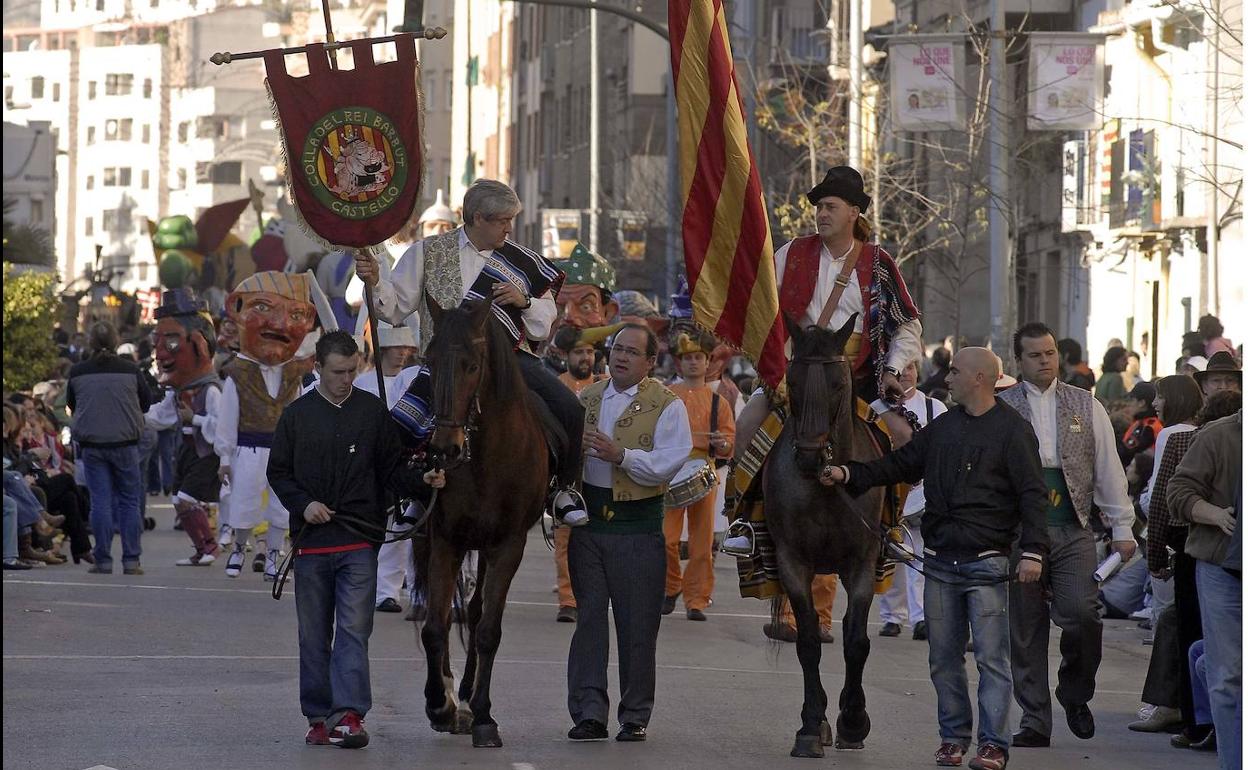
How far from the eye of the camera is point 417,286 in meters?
11.7

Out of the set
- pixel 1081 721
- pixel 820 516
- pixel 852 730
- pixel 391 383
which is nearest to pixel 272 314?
pixel 391 383

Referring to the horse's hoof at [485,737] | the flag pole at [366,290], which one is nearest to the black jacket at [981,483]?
the horse's hoof at [485,737]

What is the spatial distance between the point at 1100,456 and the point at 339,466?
3604 mm

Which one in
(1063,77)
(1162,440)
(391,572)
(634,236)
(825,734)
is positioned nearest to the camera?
(825,734)

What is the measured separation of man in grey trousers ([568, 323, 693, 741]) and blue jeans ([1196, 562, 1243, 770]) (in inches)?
109

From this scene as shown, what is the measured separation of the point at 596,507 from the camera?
39.4 feet

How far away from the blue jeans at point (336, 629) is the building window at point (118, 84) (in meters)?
186

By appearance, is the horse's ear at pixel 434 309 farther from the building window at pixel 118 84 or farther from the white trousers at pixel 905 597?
the building window at pixel 118 84

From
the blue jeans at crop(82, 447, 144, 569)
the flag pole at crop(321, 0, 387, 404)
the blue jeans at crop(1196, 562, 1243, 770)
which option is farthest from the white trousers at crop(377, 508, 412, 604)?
the blue jeans at crop(1196, 562, 1243, 770)

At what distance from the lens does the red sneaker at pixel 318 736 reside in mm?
11055

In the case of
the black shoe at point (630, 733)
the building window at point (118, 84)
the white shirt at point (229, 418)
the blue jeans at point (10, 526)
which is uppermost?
the building window at point (118, 84)

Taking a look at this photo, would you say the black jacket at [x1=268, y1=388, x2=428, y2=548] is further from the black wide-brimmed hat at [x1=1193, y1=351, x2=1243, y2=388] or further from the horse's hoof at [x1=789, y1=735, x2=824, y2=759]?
the black wide-brimmed hat at [x1=1193, y1=351, x2=1243, y2=388]

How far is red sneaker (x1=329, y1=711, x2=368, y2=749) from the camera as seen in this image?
10.9 metres

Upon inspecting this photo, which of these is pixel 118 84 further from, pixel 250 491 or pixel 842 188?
pixel 842 188
